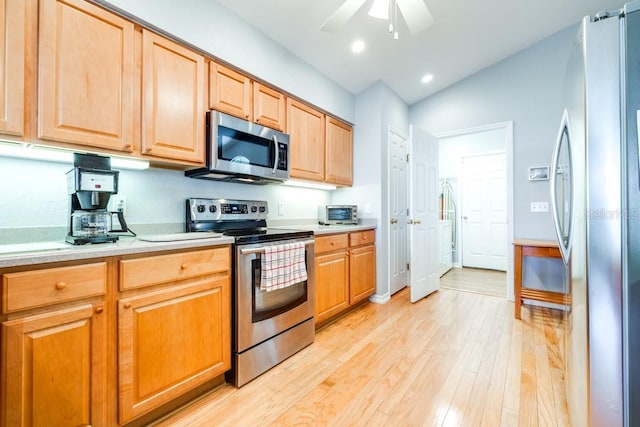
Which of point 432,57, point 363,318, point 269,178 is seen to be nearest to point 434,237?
point 363,318

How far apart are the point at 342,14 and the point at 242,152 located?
3.69ft

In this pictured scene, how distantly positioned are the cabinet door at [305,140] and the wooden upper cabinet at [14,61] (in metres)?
1.65

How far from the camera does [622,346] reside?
3.16 ft

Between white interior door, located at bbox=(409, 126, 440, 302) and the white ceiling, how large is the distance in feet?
2.54

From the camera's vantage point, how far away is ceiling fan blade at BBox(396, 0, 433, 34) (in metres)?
1.69

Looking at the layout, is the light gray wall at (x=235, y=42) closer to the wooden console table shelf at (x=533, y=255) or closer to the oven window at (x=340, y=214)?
the oven window at (x=340, y=214)

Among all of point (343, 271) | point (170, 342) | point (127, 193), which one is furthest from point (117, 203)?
point (343, 271)

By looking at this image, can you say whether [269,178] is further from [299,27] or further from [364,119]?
[364,119]

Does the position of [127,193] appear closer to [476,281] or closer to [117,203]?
[117,203]

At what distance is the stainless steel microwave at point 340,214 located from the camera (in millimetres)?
3170

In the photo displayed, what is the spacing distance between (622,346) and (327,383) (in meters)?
1.42

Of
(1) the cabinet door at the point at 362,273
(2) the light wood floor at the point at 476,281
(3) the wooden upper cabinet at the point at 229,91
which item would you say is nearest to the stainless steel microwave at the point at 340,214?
(1) the cabinet door at the point at 362,273

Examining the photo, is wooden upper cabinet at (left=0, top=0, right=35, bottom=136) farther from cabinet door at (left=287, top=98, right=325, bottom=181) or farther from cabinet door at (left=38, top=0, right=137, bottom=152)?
cabinet door at (left=287, top=98, right=325, bottom=181)

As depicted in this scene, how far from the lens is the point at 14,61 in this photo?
47.8 inches
